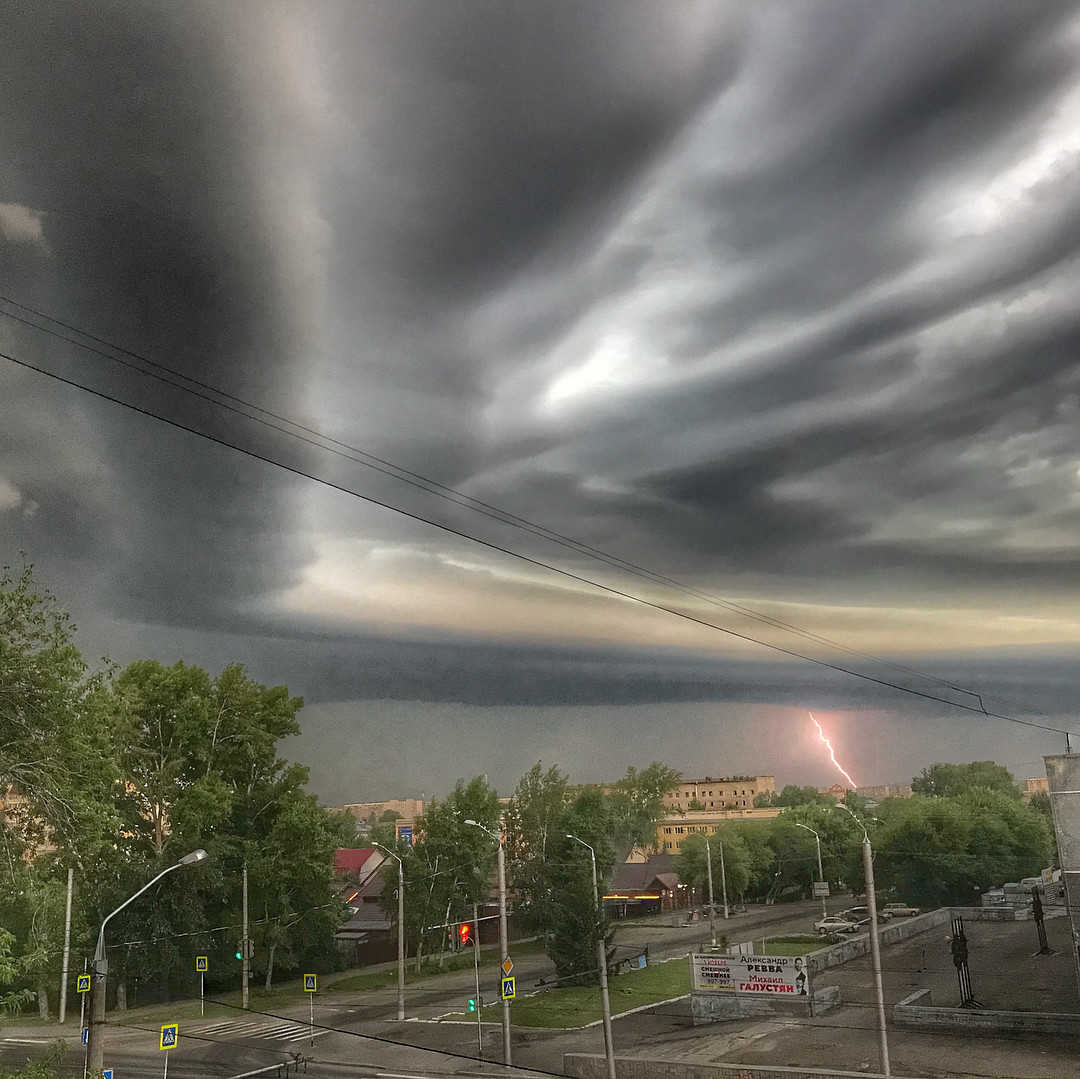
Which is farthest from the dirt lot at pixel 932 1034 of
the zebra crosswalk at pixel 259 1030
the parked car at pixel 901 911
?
the zebra crosswalk at pixel 259 1030

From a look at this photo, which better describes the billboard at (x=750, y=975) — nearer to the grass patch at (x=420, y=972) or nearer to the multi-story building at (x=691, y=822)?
the grass patch at (x=420, y=972)

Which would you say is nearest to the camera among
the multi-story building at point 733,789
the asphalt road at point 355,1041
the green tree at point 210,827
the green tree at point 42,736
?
the green tree at point 42,736

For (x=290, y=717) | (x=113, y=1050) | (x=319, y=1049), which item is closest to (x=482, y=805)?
(x=290, y=717)

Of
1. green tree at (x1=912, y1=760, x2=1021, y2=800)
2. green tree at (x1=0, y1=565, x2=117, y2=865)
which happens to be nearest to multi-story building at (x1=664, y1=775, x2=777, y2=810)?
green tree at (x1=912, y1=760, x2=1021, y2=800)

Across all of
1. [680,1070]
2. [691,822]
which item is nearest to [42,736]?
[680,1070]

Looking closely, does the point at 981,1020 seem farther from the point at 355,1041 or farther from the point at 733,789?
the point at 733,789

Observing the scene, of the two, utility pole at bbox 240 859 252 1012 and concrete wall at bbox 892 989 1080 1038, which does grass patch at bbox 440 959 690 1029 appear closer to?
utility pole at bbox 240 859 252 1012

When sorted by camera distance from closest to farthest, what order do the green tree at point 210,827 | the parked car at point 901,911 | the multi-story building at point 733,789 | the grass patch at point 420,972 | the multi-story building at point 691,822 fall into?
the green tree at point 210,827
the grass patch at point 420,972
the parked car at point 901,911
the multi-story building at point 691,822
the multi-story building at point 733,789
